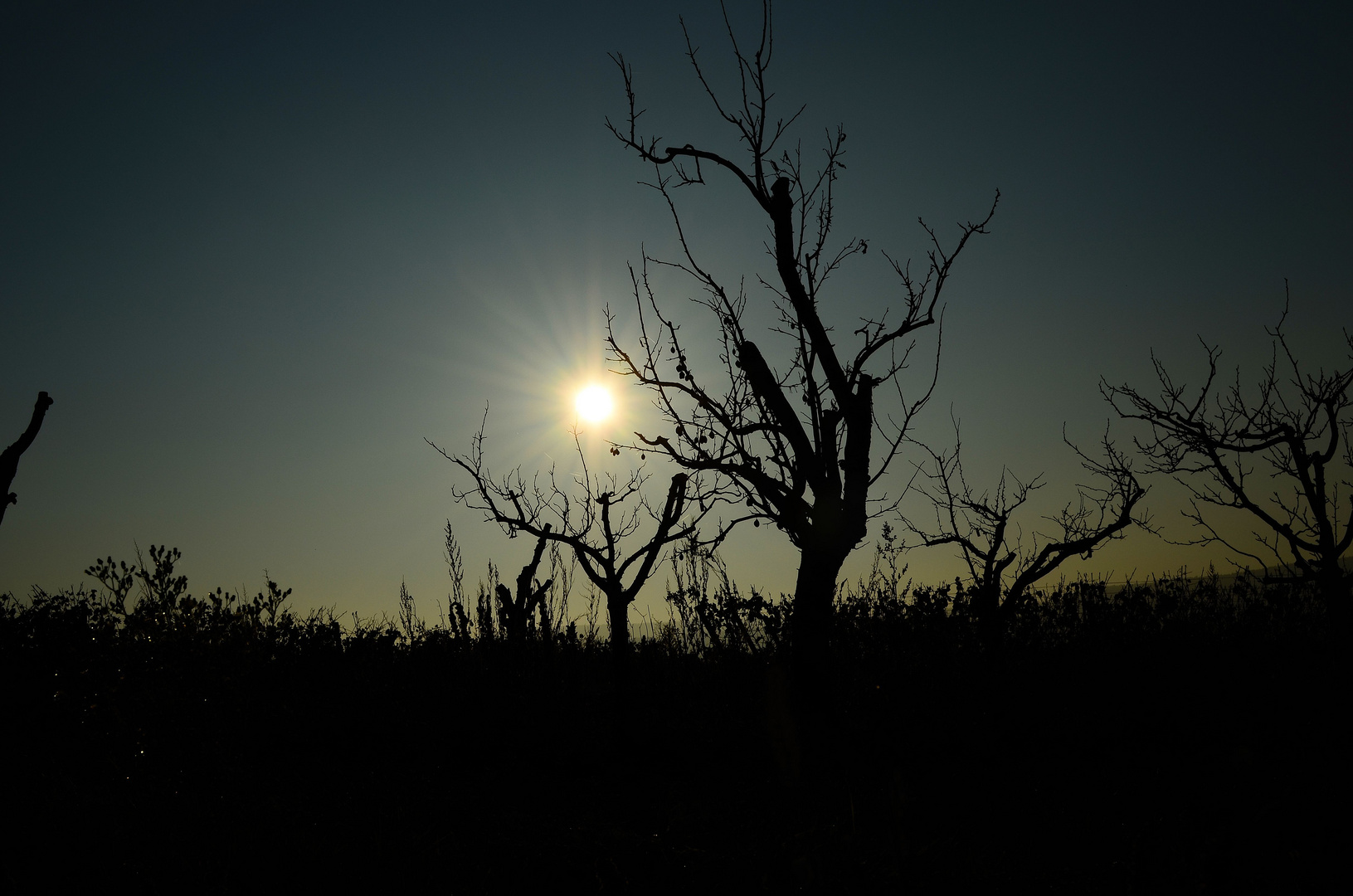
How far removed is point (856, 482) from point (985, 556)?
362 cm

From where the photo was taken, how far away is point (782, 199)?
20.2ft

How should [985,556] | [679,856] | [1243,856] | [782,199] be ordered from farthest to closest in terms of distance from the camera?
[985,556], [782,199], [679,856], [1243,856]

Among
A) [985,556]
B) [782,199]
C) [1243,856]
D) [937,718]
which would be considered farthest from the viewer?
[985,556]

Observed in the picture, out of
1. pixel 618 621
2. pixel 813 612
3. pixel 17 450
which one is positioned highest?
pixel 17 450

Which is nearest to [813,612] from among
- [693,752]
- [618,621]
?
[693,752]

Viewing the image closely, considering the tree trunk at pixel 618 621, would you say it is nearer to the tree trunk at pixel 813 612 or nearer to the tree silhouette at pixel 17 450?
the tree trunk at pixel 813 612

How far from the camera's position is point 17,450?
7000mm

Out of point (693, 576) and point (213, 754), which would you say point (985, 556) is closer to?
point (693, 576)

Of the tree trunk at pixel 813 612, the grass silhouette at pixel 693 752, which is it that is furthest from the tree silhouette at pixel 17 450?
the tree trunk at pixel 813 612

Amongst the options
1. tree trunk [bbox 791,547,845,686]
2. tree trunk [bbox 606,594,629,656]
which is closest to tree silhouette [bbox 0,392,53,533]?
tree trunk [bbox 606,594,629,656]

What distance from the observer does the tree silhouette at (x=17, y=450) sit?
22.3ft

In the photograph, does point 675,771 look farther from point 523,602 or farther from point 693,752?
point 523,602

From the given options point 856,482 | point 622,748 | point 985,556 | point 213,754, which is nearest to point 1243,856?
point 856,482

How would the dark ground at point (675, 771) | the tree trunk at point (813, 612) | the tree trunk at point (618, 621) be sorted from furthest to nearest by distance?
the tree trunk at point (618, 621) < the tree trunk at point (813, 612) < the dark ground at point (675, 771)
